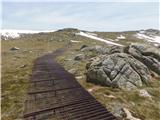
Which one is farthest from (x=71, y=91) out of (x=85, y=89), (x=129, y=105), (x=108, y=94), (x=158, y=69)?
(x=158, y=69)

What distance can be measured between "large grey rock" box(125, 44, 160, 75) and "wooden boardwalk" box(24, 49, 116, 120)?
666 inches

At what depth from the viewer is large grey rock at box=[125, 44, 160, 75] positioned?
44.1 meters

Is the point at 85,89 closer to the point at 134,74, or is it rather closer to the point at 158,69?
the point at 134,74

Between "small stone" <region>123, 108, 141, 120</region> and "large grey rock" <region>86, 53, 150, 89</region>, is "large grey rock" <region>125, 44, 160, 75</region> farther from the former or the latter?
"small stone" <region>123, 108, 141, 120</region>

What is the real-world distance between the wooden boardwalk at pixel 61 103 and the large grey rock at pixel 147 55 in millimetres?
16919

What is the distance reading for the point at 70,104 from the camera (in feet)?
83.1

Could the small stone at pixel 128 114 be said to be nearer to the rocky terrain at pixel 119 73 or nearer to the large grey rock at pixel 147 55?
the rocky terrain at pixel 119 73

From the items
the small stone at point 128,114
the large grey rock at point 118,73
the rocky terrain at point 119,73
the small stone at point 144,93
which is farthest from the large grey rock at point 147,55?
the small stone at point 128,114

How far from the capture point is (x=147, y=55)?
47938 millimetres

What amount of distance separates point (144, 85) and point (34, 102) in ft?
58.1

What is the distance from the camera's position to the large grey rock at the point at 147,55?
1735 inches

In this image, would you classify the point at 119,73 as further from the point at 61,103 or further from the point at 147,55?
the point at 147,55

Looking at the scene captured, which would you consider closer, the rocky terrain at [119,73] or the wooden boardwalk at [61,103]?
the wooden boardwalk at [61,103]

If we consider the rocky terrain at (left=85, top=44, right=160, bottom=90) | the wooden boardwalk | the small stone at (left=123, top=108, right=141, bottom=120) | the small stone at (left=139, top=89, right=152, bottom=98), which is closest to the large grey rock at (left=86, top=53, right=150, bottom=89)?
the rocky terrain at (left=85, top=44, right=160, bottom=90)
